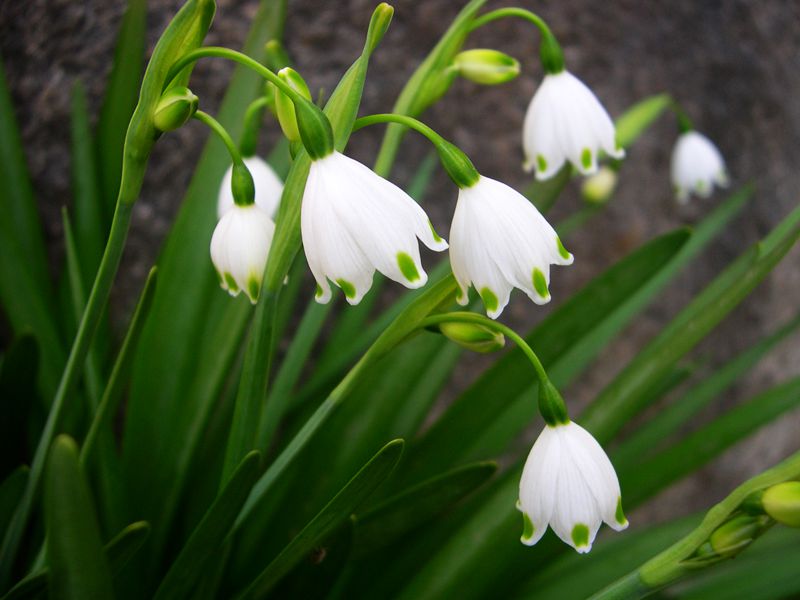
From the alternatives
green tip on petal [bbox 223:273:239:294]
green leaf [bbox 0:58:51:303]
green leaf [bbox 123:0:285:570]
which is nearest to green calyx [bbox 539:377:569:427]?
green tip on petal [bbox 223:273:239:294]

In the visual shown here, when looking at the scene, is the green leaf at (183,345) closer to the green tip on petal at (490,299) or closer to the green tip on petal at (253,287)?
the green tip on petal at (253,287)

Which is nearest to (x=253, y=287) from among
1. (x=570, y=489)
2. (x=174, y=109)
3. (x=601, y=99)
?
(x=174, y=109)

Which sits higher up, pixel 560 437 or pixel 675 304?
pixel 560 437

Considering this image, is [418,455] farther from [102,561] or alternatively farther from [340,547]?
[102,561]

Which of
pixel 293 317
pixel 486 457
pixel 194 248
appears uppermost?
pixel 194 248

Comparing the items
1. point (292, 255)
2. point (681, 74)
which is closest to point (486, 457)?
point (292, 255)

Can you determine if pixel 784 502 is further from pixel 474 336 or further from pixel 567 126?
pixel 567 126

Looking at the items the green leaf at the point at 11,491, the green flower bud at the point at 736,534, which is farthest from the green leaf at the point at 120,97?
the green flower bud at the point at 736,534
